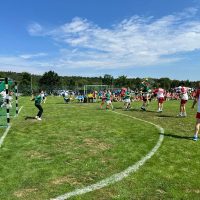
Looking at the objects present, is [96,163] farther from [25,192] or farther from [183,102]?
[183,102]

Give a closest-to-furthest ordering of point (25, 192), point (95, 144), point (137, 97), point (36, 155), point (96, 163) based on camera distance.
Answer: point (25, 192)
point (96, 163)
point (36, 155)
point (95, 144)
point (137, 97)

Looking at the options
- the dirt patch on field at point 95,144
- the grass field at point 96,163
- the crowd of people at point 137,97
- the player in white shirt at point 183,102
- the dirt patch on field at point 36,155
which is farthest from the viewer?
the player in white shirt at point 183,102

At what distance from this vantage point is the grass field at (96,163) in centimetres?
631

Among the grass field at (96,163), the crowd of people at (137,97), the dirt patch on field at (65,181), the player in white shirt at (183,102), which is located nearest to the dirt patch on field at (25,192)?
the grass field at (96,163)

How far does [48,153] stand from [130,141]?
3.02 m

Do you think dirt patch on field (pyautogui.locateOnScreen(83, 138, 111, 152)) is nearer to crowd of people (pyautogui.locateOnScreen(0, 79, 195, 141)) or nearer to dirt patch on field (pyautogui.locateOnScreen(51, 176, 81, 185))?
dirt patch on field (pyautogui.locateOnScreen(51, 176, 81, 185))

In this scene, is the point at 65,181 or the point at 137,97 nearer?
the point at 65,181

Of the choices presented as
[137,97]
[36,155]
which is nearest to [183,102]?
[36,155]

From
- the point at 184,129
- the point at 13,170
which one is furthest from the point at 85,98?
the point at 13,170

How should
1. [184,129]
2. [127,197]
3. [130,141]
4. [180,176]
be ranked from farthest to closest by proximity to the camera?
1. [184,129]
2. [130,141]
3. [180,176]
4. [127,197]

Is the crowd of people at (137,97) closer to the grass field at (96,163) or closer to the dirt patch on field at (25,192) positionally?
the grass field at (96,163)

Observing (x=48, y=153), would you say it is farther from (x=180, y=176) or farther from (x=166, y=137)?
(x=166, y=137)

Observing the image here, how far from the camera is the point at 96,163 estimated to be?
816 cm

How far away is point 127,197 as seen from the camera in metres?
6.00
